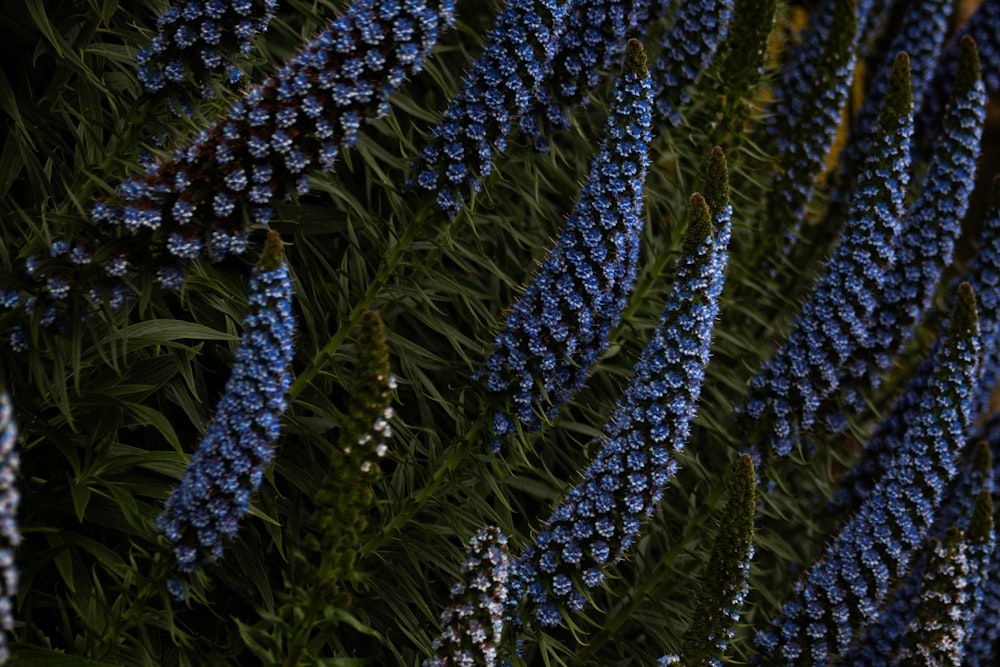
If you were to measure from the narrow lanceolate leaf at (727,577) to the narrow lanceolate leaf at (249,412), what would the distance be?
1812 millimetres

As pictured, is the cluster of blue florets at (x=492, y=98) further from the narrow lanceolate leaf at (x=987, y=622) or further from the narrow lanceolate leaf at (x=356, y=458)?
the narrow lanceolate leaf at (x=987, y=622)

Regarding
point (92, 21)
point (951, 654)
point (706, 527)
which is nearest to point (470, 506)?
point (706, 527)

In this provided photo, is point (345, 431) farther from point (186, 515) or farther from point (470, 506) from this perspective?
point (470, 506)

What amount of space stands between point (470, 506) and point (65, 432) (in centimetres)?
211

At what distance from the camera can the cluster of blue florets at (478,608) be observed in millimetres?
3951

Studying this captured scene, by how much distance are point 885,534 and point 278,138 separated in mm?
3714

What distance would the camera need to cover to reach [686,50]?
238 inches

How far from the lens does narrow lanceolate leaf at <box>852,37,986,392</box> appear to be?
648 cm

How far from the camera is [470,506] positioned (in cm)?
577

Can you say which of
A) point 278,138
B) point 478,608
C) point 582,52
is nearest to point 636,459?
point 478,608

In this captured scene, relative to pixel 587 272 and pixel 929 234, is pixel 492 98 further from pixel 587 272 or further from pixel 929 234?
pixel 929 234

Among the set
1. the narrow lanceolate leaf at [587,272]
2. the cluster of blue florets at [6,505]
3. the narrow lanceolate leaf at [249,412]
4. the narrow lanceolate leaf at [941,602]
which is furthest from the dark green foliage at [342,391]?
the cluster of blue florets at [6,505]

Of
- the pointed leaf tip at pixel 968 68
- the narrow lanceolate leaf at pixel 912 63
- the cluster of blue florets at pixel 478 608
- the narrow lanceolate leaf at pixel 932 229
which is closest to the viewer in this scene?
the cluster of blue florets at pixel 478 608

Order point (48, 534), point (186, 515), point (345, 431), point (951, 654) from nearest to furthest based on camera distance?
1. point (345, 431)
2. point (186, 515)
3. point (48, 534)
4. point (951, 654)
